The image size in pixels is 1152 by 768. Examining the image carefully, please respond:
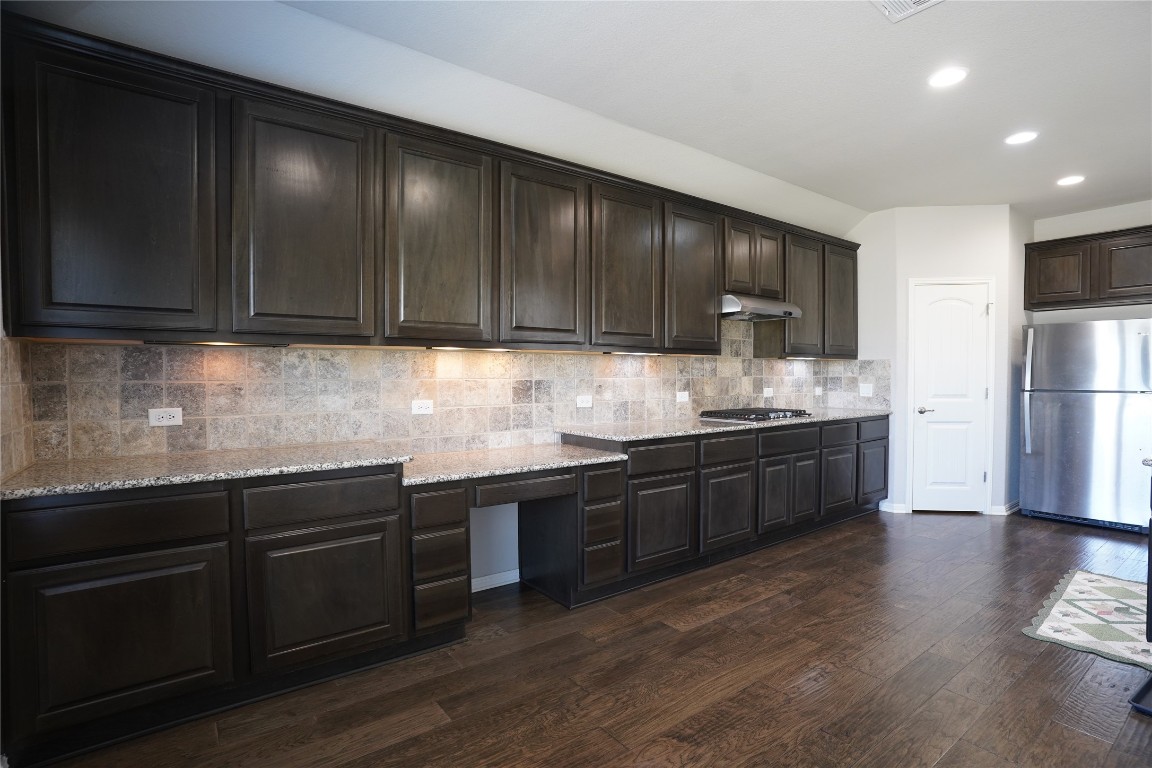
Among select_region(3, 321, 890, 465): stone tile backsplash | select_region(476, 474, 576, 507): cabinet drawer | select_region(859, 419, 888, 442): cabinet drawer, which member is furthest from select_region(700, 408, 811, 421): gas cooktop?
select_region(476, 474, 576, 507): cabinet drawer

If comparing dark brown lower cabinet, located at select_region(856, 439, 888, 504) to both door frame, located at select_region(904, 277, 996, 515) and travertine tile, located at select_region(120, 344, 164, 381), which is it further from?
A: travertine tile, located at select_region(120, 344, 164, 381)

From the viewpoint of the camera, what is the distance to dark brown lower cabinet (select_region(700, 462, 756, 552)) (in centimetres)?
360

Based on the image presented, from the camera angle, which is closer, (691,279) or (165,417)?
(165,417)

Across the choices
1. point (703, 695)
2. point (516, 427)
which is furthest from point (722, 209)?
point (703, 695)

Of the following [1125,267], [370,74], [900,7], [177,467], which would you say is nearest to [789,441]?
[900,7]

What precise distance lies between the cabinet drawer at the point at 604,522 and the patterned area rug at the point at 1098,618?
2.03 m

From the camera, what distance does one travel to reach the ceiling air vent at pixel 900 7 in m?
2.21

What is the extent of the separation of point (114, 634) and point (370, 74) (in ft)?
7.72

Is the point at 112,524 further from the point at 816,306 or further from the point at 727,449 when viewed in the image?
the point at 816,306

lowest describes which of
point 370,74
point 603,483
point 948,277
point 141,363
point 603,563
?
point 603,563

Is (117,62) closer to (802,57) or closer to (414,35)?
(414,35)

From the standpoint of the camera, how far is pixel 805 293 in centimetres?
485

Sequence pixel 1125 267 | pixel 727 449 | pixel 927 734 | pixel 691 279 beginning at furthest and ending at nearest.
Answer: pixel 1125 267
pixel 691 279
pixel 727 449
pixel 927 734

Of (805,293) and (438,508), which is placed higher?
(805,293)
